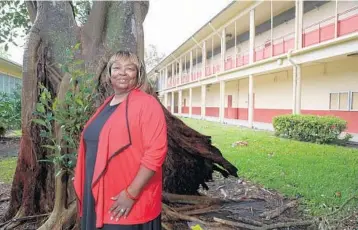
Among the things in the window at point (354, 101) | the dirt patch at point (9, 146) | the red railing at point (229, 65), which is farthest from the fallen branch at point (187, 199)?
the red railing at point (229, 65)

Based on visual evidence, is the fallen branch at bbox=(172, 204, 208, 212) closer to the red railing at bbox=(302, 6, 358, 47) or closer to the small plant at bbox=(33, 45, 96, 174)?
the small plant at bbox=(33, 45, 96, 174)

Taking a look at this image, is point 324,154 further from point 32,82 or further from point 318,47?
point 32,82

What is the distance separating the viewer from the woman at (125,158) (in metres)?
2.01

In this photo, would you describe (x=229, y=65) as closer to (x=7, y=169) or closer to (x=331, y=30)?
(x=331, y=30)

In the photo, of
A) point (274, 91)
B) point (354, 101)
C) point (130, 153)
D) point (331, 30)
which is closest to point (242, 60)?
point (274, 91)

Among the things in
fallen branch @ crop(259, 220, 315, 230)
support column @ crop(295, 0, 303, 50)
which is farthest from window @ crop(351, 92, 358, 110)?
fallen branch @ crop(259, 220, 315, 230)

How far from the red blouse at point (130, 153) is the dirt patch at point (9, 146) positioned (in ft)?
34.2

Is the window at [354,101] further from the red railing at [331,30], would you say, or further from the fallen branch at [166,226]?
the fallen branch at [166,226]

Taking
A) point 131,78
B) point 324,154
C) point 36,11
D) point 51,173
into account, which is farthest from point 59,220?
point 324,154

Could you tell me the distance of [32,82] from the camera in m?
4.11

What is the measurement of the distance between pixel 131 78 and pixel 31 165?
8.03 feet

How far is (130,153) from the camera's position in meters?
2.03

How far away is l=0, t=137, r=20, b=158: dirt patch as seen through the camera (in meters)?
11.7

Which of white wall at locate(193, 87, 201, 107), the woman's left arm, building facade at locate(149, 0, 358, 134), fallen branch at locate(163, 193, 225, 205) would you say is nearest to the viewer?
the woman's left arm
